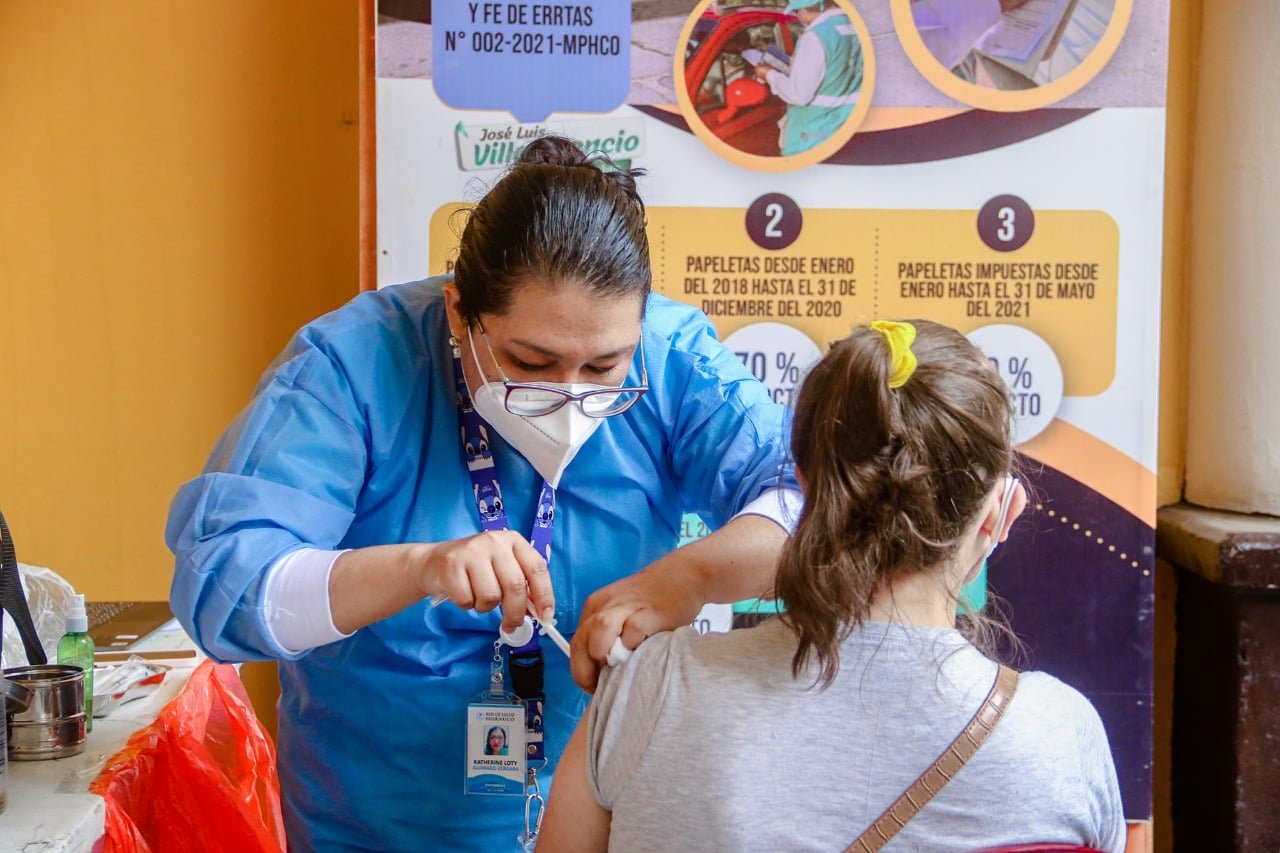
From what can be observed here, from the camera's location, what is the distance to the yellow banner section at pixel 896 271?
7.13 ft

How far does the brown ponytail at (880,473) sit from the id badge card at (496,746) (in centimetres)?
48

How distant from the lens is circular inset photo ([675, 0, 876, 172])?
2.10m

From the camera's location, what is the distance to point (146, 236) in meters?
2.63

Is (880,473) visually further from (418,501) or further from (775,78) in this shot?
(775,78)

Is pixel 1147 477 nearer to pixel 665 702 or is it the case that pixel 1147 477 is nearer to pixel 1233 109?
pixel 1233 109

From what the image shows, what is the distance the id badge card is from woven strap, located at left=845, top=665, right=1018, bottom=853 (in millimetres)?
520

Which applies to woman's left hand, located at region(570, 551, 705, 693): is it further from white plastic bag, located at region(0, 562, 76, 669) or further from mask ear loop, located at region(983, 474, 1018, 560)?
white plastic bag, located at region(0, 562, 76, 669)

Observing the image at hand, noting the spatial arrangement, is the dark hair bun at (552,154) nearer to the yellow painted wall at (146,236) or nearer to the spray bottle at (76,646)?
the spray bottle at (76,646)

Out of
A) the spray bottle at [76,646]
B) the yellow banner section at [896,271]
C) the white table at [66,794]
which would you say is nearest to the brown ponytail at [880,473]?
the white table at [66,794]

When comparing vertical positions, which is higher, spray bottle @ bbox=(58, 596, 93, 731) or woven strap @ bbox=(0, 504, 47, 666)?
woven strap @ bbox=(0, 504, 47, 666)

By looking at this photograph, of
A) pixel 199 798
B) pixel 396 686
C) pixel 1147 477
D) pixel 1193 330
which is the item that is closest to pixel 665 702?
pixel 396 686

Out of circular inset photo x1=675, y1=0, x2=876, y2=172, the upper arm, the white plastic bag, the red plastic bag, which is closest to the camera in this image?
the upper arm

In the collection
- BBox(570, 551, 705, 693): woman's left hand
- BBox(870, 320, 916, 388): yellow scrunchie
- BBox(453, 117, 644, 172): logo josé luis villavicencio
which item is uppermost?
BBox(453, 117, 644, 172): logo josé luis villavicencio

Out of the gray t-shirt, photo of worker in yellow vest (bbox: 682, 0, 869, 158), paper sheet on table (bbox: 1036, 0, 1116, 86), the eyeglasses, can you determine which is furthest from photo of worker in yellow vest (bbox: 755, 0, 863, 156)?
the gray t-shirt
